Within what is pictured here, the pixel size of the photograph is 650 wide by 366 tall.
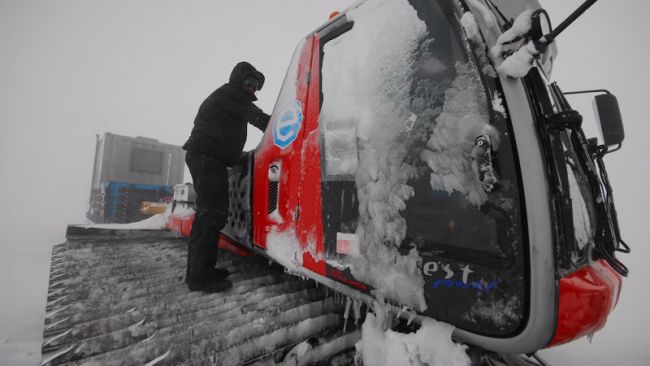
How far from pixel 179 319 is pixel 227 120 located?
1.38m

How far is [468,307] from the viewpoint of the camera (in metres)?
0.96

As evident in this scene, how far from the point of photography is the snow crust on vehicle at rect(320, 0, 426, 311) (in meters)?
1.16

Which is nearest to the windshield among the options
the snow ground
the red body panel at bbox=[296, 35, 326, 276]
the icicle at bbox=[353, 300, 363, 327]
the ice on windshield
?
the ice on windshield

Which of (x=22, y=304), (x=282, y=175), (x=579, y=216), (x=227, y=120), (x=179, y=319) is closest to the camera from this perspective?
(x=579, y=216)

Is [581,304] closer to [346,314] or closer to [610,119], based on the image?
[346,314]

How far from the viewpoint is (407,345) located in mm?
1147

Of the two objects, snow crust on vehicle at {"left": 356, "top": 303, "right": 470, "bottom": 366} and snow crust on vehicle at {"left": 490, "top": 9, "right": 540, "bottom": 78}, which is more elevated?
snow crust on vehicle at {"left": 490, "top": 9, "right": 540, "bottom": 78}

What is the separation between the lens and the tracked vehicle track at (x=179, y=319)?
1.19 metres

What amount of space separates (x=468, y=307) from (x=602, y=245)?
62cm

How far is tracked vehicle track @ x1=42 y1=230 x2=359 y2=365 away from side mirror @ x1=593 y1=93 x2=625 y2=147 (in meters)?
1.65

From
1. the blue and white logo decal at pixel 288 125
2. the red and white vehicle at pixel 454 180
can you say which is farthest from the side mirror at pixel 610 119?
the blue and white logo decal at pixel 288 125

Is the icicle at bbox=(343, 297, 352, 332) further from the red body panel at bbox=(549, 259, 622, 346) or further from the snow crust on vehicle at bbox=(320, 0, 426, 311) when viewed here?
the red body panel at bbox=(549, 259, 622, 346)

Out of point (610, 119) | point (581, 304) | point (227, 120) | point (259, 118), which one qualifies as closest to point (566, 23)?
point (581, 304)

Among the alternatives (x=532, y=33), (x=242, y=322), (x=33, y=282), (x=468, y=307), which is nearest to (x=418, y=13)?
(x=532, y=33)
